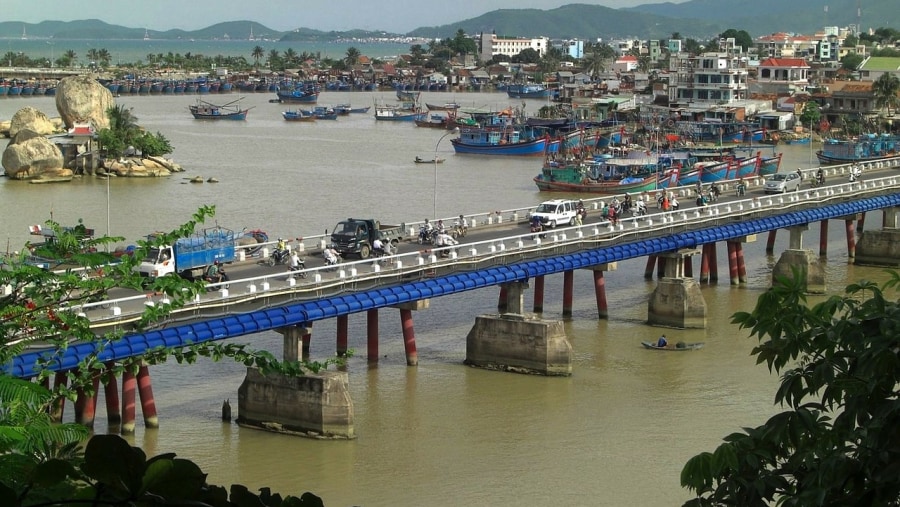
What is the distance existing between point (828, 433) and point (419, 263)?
84.1 ft

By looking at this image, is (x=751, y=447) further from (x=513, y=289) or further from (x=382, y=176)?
(x=382, y=176)

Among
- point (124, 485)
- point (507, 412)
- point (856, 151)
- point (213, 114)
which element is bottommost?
point (507, 412)

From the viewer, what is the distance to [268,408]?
2927 cm

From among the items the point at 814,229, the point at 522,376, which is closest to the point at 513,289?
the point at 522,376

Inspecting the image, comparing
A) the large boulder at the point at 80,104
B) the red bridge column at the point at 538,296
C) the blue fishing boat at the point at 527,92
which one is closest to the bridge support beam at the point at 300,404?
the red bridge column at the point at 538,296

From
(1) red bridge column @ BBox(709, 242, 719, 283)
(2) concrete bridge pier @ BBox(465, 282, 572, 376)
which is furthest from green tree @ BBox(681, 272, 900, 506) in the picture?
(1) red bridge column @ BBox(709, 242, 719, 283)

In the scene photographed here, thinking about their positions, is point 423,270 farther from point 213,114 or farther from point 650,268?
point 213,114

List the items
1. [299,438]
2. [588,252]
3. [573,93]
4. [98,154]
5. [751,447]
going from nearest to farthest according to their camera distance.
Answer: [751,447], [299,438], [588,252], [98,154], [573,93]

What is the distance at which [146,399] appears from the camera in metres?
28.7

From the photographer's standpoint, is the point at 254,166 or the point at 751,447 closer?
the point at 751,447

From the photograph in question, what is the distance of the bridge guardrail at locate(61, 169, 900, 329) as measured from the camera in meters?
29.6

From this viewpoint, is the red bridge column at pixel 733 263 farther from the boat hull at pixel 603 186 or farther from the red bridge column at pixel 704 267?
the boat hull at pixel 603 186

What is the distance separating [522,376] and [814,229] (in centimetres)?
3465

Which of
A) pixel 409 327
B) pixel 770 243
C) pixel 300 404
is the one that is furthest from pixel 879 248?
pixel 300 404
